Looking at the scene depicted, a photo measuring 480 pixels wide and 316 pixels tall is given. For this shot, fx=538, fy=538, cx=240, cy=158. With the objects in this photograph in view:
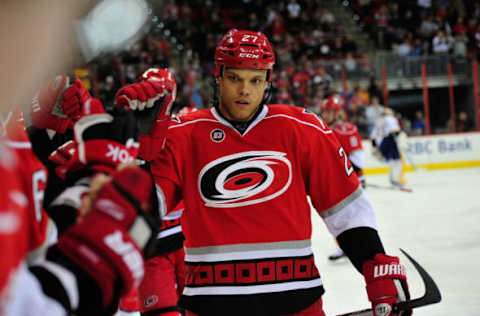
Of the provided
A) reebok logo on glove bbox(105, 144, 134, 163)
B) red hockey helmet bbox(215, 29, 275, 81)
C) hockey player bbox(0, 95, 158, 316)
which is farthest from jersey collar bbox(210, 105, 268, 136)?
hockey player bbox(0, 95, 158, 316)

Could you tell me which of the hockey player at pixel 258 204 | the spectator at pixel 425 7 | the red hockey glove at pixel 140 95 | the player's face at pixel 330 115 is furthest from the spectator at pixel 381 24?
the red hockey glove at pixel 140 95

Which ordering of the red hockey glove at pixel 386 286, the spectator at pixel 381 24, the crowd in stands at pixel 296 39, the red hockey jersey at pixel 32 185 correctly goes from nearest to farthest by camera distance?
the red hockey jersey at pixel 32 185, the red hockey glove at pixel 386 286, the crowd in stands at pixel 296 39, the spectator at pixel 381 24

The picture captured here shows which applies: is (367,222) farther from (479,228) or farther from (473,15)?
(473,15)

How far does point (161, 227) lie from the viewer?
7.93ft

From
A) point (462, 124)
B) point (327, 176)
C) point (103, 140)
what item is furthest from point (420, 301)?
point (462, 124)

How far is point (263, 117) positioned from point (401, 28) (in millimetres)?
15702

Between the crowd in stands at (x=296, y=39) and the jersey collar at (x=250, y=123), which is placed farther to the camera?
the crowd in stands at (x=296, y=39)

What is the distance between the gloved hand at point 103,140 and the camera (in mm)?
1037

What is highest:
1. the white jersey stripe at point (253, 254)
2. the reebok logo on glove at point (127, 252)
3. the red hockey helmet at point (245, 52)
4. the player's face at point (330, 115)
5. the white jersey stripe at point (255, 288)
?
the red hockey helmet at point (245, 52)

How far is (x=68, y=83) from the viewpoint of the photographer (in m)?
1.68

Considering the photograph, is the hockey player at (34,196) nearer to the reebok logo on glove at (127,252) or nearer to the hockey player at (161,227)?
the reebok logo on glove at (127,252)

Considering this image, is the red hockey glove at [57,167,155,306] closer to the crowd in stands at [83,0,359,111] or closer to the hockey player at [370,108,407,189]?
the hockey player at [370,108,407,189]

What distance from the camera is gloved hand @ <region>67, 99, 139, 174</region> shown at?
1.04 meters

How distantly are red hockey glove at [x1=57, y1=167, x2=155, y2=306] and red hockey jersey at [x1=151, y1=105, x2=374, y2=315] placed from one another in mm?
788
